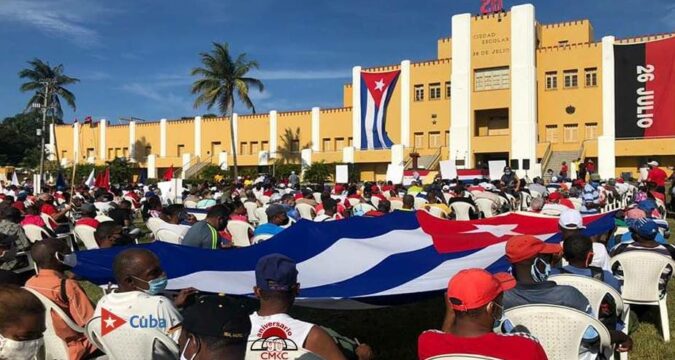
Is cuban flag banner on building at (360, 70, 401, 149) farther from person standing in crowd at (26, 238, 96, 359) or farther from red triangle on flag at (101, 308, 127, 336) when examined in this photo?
red triangle on flag at (101, 308, 127, 336)

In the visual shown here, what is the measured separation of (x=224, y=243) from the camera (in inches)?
302

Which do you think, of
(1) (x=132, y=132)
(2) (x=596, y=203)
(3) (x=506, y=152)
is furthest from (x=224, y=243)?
(1) (x=132, y=132)

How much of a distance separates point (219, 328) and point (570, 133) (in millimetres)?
39854

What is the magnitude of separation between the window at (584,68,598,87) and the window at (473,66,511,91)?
15.6ft

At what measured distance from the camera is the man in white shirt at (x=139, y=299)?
3.17 meters

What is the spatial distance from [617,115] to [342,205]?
30.3 m

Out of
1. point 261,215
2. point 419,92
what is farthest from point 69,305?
point 419,92

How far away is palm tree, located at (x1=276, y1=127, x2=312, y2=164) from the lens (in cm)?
4908

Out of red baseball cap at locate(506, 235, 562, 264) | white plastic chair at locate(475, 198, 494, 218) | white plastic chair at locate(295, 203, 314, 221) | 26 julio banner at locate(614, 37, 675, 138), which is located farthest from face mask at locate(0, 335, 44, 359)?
26 julio banner at locate(614, 37, 675, 138)

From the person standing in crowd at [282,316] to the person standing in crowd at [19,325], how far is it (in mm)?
940

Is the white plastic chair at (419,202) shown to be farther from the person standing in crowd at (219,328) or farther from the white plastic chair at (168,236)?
the person standing in crowd at (219,328)

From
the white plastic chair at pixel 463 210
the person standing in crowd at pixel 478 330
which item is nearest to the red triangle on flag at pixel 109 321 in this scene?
the person standing in crowd at pixel 478 330

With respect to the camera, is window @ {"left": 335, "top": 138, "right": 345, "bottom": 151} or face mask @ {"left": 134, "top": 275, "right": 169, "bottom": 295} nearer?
face mask @ {"left": 134, "top": 275, "right": 169, "bottom": 295}

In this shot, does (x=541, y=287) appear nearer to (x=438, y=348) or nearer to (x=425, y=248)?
(x=438, y=348)
